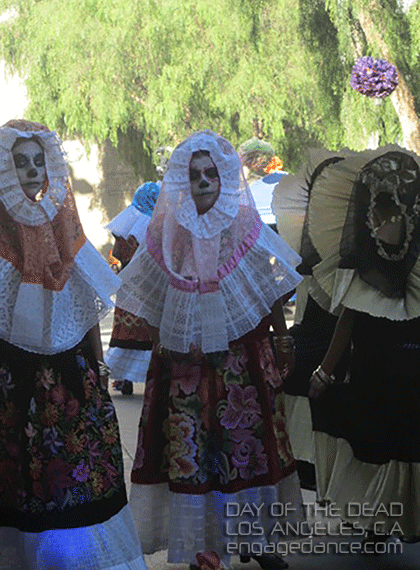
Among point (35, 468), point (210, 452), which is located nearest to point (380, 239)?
point (210, 452)

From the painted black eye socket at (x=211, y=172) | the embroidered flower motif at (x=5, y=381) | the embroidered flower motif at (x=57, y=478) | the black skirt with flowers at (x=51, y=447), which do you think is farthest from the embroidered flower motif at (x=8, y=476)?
the painted black eye socket at (x=211, y=172)

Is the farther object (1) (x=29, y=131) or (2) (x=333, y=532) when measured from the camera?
(2) (x=333, y=532)

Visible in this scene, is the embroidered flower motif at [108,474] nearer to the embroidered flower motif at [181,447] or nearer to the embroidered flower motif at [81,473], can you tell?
the embroidered flower motif at [81,473]

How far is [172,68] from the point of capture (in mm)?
22656

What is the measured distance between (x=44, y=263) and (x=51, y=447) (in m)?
0.70

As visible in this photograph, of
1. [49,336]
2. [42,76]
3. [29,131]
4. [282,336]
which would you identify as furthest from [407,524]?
[42,76]

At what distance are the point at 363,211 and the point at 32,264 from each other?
4.60 feet

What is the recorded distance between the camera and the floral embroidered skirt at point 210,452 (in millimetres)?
4961

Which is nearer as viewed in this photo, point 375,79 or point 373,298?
point 373,298

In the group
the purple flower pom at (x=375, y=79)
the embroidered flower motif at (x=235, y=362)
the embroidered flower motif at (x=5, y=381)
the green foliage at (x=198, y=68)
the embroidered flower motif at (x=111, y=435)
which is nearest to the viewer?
the embroidered flower motif at (x=5, y=381)

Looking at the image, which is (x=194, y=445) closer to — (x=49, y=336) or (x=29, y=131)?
(x=49, y=336)

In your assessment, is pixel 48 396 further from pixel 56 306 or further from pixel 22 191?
pixel 22 191

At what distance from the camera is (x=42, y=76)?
24.1 meters

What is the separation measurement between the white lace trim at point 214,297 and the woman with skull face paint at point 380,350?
28 centimetres
